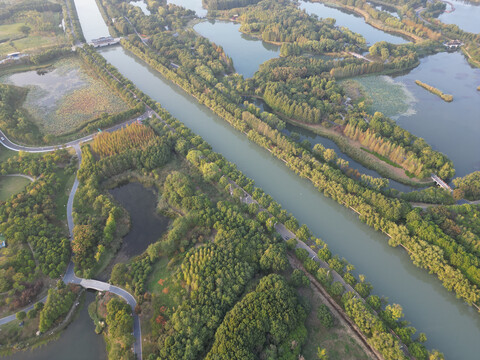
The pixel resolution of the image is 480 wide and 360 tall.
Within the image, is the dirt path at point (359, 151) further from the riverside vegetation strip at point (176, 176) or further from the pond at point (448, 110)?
the riverside vegetation strip at point (176, 176)

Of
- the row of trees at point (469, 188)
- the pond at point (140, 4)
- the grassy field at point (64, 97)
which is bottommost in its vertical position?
the grassy field at point (64, 97)

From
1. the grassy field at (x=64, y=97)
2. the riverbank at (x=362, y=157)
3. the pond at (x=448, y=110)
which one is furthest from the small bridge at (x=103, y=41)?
the pond at (x=448, y=110)

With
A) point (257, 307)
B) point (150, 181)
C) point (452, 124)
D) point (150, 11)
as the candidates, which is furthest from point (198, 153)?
point (150, 11)

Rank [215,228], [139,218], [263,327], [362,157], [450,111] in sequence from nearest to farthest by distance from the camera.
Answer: [263,327] < [215,228] < [139,218] < [362,157] < [450,111]

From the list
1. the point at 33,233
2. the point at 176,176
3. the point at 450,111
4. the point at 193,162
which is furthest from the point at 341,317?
the point at 450,111

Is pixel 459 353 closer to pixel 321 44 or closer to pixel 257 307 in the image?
pixel 257 307

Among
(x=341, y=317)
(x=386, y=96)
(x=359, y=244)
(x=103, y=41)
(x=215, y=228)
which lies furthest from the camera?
(x=103, y=41)

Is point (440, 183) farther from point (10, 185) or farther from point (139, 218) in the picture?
point (10, 185)

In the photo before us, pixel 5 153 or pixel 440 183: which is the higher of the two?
pixel 440 183
